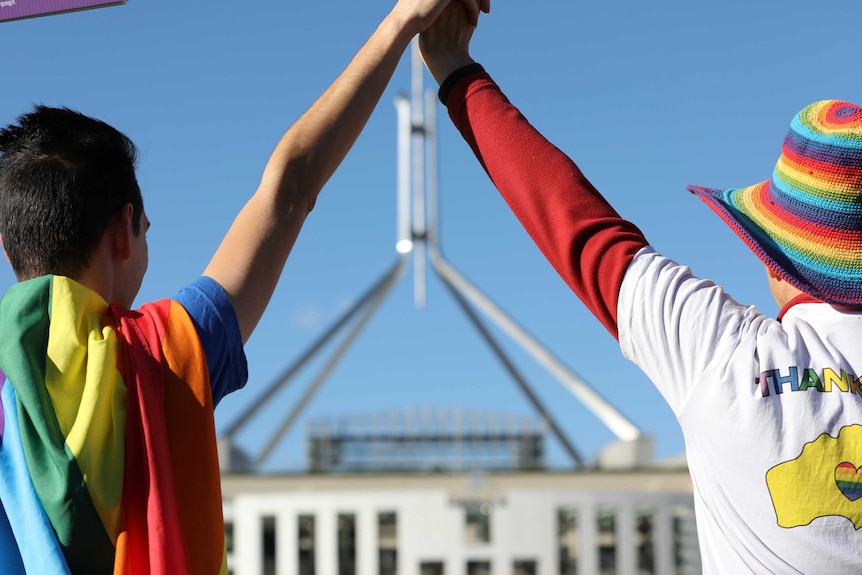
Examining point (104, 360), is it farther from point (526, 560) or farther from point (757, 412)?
point (526, 560)

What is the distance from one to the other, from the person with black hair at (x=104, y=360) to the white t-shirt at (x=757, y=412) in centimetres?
50

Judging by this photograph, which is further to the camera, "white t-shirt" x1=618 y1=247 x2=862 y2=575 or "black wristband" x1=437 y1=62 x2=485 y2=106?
"black wristband" x1=437 y1=62 x2=485 y2=106

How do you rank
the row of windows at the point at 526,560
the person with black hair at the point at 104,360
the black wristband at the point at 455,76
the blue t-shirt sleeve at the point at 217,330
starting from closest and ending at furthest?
the person with black hair at the point at 104,360
the blue t-shirt sleeve at the point at 217,330
the black wristband at the point at 455,76
the row of windows at the point at 526,560

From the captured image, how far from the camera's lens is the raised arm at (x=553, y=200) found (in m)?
1.62

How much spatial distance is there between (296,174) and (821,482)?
772 millimetres

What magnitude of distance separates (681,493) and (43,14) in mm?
23399

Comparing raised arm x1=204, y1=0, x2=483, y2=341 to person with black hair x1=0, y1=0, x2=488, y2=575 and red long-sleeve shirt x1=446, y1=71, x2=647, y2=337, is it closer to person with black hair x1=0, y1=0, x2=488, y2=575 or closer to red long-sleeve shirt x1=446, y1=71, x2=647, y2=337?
person with black hair x1=0, y1=0, x2=488, y2=575

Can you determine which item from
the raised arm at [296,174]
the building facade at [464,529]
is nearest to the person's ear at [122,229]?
the raised arm at [296,174]

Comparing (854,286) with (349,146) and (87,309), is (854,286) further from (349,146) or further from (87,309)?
(87,309)

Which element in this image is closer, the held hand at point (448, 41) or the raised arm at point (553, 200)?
the raised arm at point (553, 200)

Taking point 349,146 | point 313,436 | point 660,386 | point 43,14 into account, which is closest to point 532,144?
point 349,146

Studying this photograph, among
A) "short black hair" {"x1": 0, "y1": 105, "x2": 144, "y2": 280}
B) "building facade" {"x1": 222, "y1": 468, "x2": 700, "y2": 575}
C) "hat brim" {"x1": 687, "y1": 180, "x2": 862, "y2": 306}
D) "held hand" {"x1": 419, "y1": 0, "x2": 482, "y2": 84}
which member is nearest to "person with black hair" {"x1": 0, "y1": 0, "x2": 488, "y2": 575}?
"short black hair" {"x1": 0, "y1": 105, "x2": 144, "y2": 280}

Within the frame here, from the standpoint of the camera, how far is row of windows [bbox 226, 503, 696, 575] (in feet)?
74.4

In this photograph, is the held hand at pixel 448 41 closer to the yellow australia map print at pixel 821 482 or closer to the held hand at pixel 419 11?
the held hand at pixel 419 11
